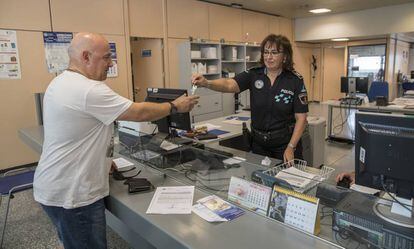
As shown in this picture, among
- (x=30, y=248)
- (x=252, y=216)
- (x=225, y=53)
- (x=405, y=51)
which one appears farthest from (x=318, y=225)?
(x=405, y=51)

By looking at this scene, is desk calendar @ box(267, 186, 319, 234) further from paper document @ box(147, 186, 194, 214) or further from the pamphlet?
paper document @ box(147, 186, 194, 214)

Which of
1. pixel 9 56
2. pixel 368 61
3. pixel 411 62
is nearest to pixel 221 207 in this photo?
pixel 9 56

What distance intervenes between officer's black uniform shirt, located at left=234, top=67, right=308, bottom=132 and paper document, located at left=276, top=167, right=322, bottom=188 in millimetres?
651

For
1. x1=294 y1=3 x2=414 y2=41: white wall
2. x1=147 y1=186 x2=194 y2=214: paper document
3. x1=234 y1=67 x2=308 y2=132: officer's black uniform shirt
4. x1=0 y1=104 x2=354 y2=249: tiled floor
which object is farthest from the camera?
x1=294 y1=3 x2=414 y2=41: white wall

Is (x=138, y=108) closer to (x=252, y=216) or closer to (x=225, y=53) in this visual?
(x=252, y=216)

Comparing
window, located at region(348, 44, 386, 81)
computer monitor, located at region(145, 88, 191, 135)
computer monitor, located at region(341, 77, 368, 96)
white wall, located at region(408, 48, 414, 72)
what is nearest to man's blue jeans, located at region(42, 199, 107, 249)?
computer monitor, located at region(145, 88, 191, 135)

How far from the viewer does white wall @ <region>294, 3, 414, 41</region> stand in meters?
7.55

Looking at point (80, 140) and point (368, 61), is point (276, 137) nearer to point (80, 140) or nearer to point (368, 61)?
point (80, 140)

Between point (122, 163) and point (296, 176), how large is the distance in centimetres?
120

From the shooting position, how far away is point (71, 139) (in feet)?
4.42

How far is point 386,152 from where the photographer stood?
3.68ft

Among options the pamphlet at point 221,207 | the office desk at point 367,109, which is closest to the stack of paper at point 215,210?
the pamphlet at point 221,207

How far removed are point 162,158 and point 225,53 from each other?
202 inches

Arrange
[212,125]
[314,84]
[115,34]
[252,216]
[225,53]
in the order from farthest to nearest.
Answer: [314,84] → [225,53] → [115,34] → [212,125] → [252,216]
